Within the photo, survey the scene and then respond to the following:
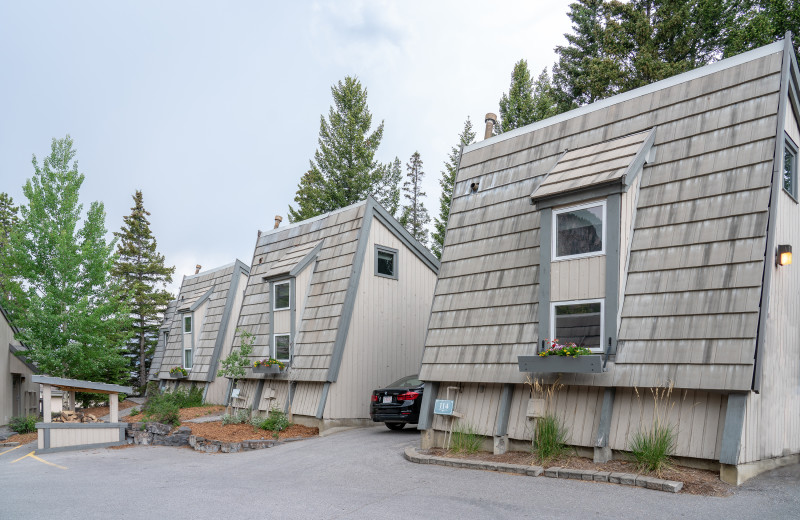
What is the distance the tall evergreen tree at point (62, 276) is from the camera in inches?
715

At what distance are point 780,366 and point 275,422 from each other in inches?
409

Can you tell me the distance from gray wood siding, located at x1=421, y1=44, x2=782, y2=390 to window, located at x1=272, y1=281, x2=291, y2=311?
582 cm

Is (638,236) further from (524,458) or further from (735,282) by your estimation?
(524,458)

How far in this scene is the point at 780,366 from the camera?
7.54m

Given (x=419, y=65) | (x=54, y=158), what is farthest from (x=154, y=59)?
(x=419, y=65)

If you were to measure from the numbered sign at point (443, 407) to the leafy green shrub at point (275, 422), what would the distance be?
16.7 feet

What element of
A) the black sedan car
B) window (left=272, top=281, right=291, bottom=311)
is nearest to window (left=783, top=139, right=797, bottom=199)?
the black sedan car

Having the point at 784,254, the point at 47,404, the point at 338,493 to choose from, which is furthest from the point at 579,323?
the point at 47,404

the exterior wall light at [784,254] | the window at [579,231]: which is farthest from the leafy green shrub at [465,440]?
the exterior wall light at [784,254]

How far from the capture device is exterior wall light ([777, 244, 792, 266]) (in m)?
7.29

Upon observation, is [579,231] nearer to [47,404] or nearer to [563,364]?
[563,364]

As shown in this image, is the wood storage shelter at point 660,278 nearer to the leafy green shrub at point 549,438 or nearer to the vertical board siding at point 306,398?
the leafy green shrub at point 549,438

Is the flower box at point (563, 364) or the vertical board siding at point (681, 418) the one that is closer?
the vertical board siding at point (681, 418)

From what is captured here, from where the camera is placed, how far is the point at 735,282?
7016 millimetres
